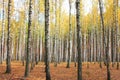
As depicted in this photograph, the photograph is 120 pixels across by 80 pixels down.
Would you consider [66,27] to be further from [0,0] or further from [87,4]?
[0,0]

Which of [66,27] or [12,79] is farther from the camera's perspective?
[66,27]

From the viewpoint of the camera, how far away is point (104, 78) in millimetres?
22297

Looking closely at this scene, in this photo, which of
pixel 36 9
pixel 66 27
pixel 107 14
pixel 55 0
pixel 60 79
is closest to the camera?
pixel 60 79

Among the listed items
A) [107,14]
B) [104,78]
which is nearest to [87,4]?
[107,14]

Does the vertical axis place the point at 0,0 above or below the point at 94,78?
above

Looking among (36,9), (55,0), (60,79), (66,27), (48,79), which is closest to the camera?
(48,79)

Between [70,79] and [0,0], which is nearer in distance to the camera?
[70,79]

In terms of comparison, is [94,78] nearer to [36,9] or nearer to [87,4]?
[36,9]

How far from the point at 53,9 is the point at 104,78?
20.4 meters

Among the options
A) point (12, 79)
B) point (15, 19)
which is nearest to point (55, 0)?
point (15, 19)

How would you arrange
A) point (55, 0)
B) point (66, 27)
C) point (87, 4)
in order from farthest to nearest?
1. point (66, 27)
2. point (87, 4)
3. point (55, 0)

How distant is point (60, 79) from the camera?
21.1 metres

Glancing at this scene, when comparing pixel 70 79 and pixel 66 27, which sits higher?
pixel 66 27

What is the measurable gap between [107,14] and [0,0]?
618 inches
